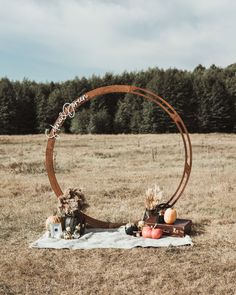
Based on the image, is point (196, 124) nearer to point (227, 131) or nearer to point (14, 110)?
point (227, 131)

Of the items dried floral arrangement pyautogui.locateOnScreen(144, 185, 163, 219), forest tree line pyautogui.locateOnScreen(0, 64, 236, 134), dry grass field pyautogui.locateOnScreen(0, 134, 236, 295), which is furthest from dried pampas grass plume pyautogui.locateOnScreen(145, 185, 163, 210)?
forest tree line pyautogui.locateOnScreen(0, 64, 236, 134)

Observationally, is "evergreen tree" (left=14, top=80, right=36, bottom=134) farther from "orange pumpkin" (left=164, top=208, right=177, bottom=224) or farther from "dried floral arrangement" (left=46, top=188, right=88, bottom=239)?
"orange pumpkin" (left=164, top=208, right=177, bottom=224)

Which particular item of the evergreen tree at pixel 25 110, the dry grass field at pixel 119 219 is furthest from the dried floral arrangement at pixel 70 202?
the evergreen tree at pixel 25 110

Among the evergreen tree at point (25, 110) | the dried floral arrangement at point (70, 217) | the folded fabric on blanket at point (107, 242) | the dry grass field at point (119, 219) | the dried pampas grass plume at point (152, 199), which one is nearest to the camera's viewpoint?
the dry grass field at point (119, 219)

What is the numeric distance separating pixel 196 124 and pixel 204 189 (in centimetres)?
2772

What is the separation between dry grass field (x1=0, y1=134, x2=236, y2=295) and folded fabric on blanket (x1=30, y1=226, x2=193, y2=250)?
17 centimetres

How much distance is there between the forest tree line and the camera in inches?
1539

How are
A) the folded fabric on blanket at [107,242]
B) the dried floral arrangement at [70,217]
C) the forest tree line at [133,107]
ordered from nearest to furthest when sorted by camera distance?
the folded fabric on blanket at [107,242], the dried floral arrangement at [70,217], the forest tree line at [133,107]

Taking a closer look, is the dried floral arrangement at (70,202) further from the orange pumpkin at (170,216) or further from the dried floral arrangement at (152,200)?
the orange pumpkin at (170,216)

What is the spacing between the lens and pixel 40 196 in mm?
11680

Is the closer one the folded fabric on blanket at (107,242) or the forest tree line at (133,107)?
the folded fabric on blanket at (107,242)

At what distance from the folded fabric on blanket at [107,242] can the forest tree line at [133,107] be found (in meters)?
29.6

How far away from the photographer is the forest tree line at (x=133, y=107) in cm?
3909

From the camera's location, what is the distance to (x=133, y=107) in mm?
39688
